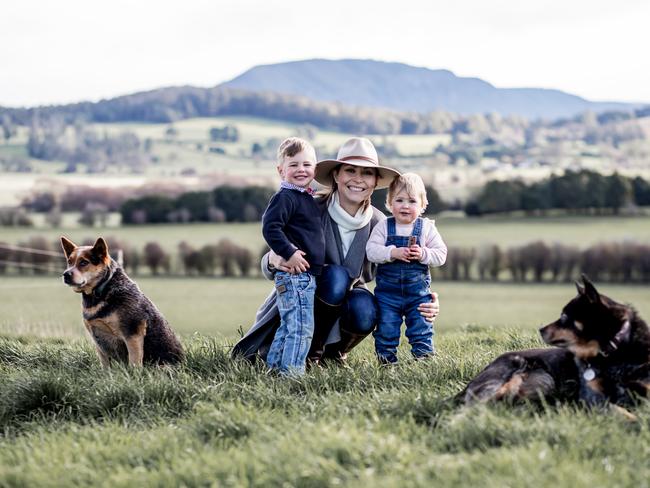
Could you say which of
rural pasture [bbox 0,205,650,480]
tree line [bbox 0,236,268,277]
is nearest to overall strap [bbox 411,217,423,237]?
rural pasture [bbox 0,205,650,480]

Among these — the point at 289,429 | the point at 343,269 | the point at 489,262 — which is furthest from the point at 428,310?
the point at 489,262

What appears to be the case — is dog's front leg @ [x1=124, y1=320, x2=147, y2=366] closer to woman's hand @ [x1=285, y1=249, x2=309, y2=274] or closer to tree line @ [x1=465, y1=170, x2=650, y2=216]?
woman's hand @ [x1=285, y1=249, x2=309, y2=274]

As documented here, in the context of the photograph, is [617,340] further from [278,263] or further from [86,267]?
[86,267]

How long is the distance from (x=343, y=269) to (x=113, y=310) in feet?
7.13

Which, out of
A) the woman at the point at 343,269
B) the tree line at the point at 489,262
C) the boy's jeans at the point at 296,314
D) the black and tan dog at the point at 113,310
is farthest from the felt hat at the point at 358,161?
the tree line at the point at 489,262

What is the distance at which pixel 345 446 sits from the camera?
13.7ft

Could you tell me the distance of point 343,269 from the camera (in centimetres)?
712

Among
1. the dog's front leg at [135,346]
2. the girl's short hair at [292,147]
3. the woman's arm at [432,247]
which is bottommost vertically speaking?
the dog's front leg at [135,346]

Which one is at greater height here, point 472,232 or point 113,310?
point 113,310

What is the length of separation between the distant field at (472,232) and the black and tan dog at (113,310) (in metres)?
48.8

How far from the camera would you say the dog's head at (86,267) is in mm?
6535

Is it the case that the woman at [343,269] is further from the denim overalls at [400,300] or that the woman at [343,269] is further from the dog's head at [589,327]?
the dog's head at [589,327]

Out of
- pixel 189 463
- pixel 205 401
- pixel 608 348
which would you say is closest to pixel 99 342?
pixel 205 401

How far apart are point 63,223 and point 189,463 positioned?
67337 mm
